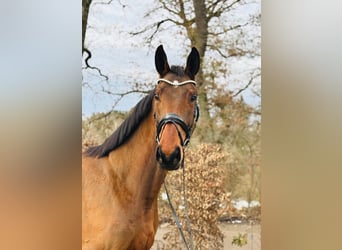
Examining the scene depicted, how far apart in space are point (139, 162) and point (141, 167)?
2 cm

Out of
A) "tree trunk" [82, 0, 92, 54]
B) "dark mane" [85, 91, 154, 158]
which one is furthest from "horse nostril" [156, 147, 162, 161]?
"tree trunk" [82, 0, 92, 54]

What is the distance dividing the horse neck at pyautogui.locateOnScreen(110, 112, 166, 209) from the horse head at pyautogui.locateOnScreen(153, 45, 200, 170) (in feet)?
0.12

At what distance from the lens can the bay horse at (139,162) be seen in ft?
5.56

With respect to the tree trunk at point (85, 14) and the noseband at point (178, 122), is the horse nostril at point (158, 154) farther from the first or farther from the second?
the tree trunk at point (85, 14)

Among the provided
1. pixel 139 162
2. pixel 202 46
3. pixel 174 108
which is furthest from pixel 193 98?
pixel 139 162

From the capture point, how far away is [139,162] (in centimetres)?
176

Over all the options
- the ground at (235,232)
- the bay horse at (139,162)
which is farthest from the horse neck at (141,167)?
the ground at (235,232)

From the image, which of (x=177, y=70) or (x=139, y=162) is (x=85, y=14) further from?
(x=139, y=162)

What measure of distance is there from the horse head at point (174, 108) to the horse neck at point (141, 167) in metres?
0.04

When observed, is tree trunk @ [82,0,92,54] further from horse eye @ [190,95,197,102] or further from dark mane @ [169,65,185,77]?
horse eye @ [190,95,197,102]
